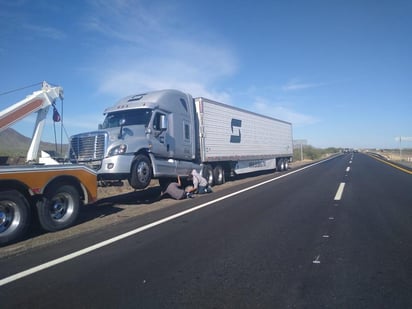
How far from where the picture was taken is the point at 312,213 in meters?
7.70

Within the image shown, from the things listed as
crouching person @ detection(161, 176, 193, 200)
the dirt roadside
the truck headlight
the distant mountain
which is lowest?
the dirt roadside

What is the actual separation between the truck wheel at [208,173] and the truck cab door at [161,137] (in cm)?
330

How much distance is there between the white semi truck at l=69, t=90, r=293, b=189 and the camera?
9672 millimetres

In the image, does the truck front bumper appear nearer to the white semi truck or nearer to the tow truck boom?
the white semi truck

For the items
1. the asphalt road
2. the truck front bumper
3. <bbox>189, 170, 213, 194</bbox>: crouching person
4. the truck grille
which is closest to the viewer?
the asphalt road

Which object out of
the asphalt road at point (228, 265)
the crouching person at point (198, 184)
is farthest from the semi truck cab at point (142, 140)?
the asphalt road at point (228, 265)

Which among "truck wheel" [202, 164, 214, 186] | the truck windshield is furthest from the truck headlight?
"truck wheel" [202, 164, 214, 186]

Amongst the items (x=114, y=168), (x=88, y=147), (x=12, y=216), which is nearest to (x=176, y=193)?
(x=114, y=168)

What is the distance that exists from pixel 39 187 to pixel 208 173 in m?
9.60

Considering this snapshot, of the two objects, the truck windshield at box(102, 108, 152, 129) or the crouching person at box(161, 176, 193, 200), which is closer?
the truck windshield at box(102, 108, 152, 129)

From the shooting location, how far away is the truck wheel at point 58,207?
22.2 feet

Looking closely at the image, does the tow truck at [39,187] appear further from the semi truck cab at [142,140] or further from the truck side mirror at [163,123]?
the truck side mirror at [163,123]

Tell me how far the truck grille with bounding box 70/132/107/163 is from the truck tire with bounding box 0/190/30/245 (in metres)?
3.45

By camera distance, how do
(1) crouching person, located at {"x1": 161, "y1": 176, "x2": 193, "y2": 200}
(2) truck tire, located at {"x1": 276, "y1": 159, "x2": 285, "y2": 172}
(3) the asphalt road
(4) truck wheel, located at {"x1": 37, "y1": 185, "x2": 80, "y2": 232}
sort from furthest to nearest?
(2) truck tire, located at {"x1": 276, "y1": 159, "x2": 285, "y2": 172}, (1) crouching person, located at {"x1": 161, "y1": 176, "x2": 193, "y2": 200}, (4) truck wheel, located at {"x1": 37, "y1": 185, "x2": 80, "y2": 232}, (3) the asphalt road
